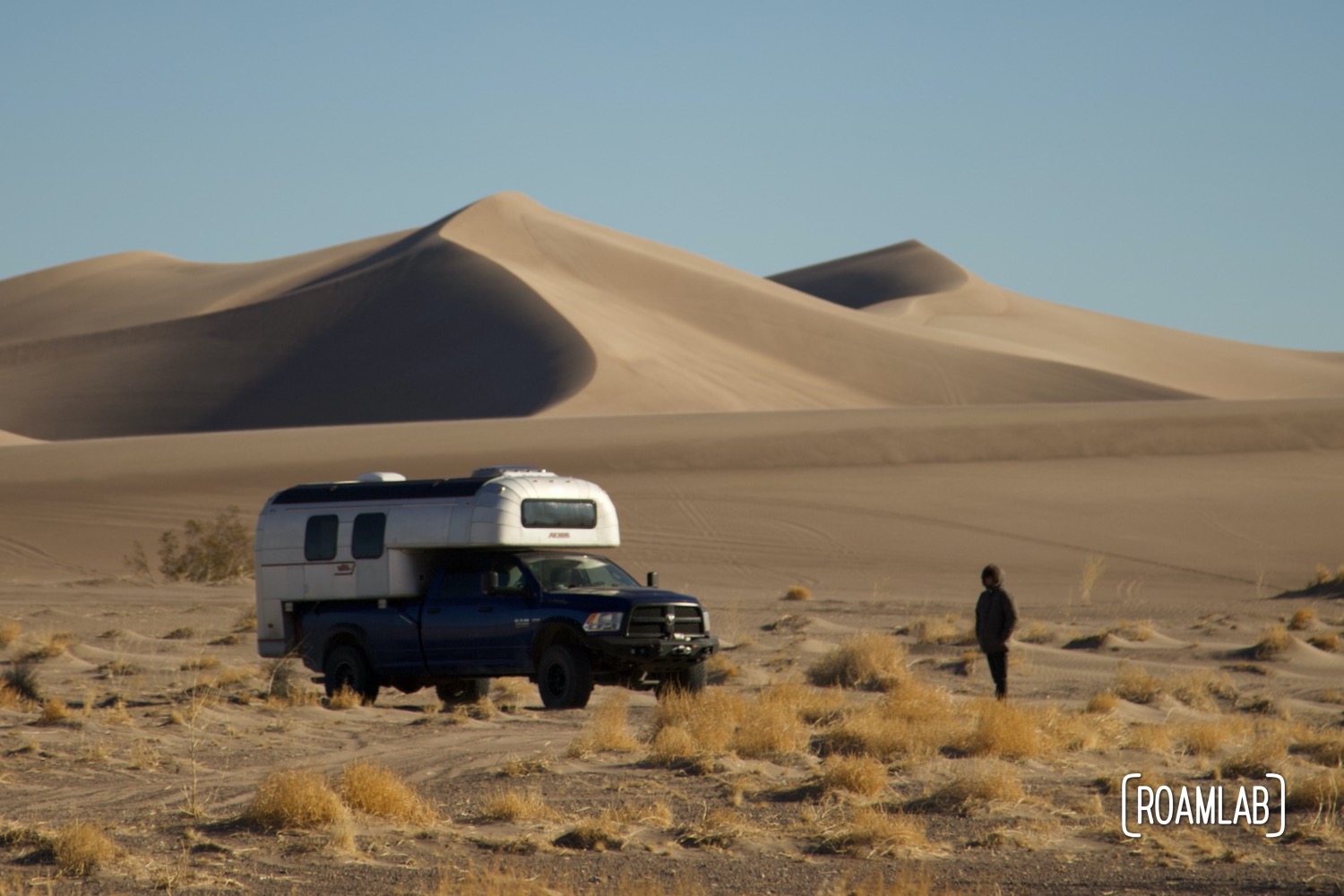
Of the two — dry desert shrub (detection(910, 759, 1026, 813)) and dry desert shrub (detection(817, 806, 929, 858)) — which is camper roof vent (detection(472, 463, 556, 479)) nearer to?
dry desert shrub (detection(910, 759, 1026, 813))

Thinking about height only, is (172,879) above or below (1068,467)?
below

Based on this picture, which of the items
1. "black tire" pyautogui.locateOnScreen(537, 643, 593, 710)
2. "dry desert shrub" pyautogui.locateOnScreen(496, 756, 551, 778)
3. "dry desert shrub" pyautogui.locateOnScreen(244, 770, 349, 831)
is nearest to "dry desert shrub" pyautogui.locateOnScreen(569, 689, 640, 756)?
"dry desert shrub" pyautogui.locateOnScreen(496, 756, 551, 778)

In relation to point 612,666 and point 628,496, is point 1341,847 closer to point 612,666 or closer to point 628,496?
point 612,666

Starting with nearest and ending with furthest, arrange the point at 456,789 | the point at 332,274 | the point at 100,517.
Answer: the point at 456,789 → the point at 100,517 → the point at 332,274

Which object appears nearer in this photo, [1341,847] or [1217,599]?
[1341,847]

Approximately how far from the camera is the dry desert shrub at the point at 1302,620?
2602cm

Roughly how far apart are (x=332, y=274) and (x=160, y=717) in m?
105

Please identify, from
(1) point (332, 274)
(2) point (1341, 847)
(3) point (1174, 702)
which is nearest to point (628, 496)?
(3) point (1174, 702)

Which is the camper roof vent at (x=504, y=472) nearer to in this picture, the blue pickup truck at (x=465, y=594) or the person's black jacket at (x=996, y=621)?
the blue pickup truck at (x=465, y=594)

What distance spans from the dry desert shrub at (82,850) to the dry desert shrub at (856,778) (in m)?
4.91

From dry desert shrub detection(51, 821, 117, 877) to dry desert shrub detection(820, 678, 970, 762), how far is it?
616cm

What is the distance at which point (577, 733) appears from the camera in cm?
1521

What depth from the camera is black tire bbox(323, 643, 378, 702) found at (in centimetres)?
1856

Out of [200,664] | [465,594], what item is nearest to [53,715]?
[465,594]
